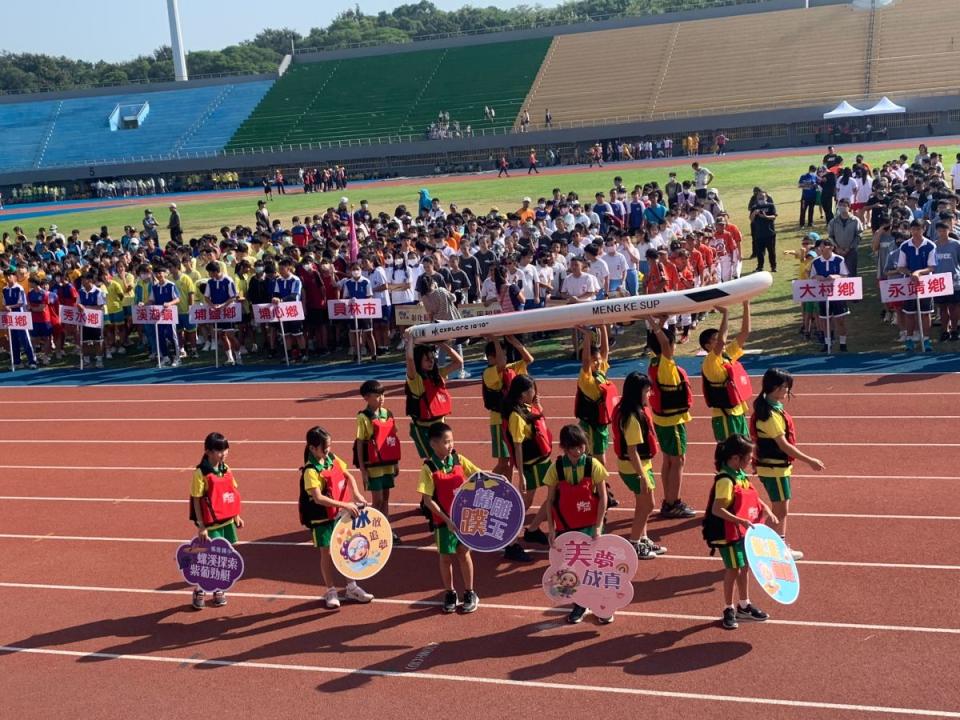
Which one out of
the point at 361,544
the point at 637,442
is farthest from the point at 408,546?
the point at 637,442

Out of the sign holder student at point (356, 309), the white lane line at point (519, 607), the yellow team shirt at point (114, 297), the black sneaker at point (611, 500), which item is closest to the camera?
the white lane line at point (519, 607)

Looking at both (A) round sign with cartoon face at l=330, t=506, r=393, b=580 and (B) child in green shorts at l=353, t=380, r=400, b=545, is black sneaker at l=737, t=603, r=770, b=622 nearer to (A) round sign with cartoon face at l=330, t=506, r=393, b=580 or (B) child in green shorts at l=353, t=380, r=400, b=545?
(A) round sign with cartoon face at l=330, t=506, r=393, b=580

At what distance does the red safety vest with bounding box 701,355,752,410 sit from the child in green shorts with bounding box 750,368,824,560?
695mm

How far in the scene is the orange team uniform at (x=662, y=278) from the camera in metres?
17.2

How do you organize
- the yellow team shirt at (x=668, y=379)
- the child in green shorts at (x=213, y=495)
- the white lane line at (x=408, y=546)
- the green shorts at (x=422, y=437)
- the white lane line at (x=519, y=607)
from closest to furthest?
the white lane line at (x=519, y=607), the white lane line at (x=408, y=546), the child in green shorts at (x=213, y=495), the yellow team shirt at (x=668, y=379), the green shorts at (x=422, y=437)

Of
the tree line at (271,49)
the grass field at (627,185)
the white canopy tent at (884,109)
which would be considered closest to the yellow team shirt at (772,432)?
the grass field at (627,185)

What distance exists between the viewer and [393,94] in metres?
73.2

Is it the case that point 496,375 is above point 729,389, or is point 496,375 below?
above

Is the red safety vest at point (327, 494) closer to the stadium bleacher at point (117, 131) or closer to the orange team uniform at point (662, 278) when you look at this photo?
the orange team uniform at point (662, 278)

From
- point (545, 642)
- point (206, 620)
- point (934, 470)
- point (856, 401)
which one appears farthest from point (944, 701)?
point (856, 401)

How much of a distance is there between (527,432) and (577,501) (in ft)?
4.35

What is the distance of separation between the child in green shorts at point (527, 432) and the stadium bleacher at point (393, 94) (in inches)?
2235

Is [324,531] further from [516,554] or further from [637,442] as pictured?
[637,442]

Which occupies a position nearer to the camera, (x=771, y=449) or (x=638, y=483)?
(x=771, y=449)
